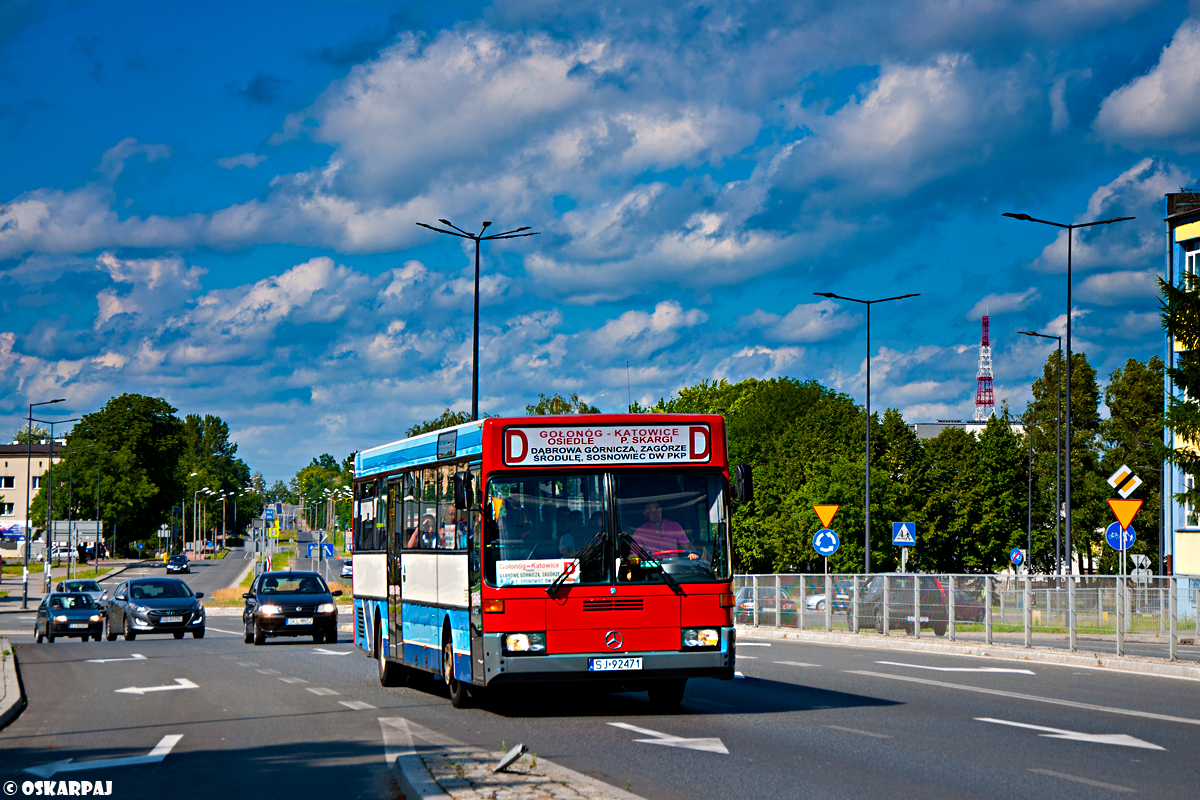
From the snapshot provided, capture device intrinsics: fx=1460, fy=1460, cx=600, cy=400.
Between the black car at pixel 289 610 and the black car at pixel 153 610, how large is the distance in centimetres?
435

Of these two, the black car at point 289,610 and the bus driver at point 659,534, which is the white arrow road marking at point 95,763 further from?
the black car at point 289,610

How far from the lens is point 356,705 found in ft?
54.0

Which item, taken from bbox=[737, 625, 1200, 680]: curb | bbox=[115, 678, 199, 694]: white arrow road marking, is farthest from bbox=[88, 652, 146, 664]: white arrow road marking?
bbox=[737, 625, 1200, 680]: curb

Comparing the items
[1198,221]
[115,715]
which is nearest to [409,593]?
[115,715]

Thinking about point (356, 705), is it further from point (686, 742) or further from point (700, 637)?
point (686, 742)

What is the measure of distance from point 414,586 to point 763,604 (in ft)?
67.7

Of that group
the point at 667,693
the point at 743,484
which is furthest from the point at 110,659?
the point at 743,484

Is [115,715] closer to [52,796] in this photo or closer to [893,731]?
[52,796]

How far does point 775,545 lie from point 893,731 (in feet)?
198

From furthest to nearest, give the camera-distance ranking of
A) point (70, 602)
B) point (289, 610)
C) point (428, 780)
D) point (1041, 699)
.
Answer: point (70, 602), point (289, 610), point (1041, 699), point (428, 780)

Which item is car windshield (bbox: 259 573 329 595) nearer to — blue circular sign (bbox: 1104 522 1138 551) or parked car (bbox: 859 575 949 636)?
parked car (bbox: 859 575 949 636)

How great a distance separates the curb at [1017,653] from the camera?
20875 mm

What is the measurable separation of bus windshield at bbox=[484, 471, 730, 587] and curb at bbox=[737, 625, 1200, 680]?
362 inches

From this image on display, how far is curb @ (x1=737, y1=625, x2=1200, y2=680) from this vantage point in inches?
822
